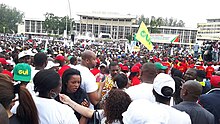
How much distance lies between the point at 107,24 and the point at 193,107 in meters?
87.4

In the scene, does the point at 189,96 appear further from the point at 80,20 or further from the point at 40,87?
the point at 80,20

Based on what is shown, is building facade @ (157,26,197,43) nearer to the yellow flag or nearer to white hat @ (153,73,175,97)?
the yellow flag

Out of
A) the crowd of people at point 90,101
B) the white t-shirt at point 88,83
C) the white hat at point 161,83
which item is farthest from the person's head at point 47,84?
the white t-shirt at point 88,83

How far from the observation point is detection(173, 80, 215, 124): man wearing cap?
3.20 m

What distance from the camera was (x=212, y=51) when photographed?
59.6 feet

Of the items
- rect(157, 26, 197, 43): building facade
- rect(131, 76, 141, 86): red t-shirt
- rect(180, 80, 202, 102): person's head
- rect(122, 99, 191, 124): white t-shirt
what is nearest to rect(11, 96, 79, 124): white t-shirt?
rect(122, 99, 191, 124): white t-shirt

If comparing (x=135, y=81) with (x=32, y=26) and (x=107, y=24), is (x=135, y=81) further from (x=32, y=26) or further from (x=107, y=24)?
(x=32, y=26)

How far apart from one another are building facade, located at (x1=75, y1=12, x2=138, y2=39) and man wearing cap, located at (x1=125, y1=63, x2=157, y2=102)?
84.8 metres

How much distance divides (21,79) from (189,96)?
6.33ft

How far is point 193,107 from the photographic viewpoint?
3.27 meters

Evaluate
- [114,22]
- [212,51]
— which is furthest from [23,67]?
[114,22]

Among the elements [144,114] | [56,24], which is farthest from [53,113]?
[56,24]

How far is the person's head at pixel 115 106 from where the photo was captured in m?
2.75

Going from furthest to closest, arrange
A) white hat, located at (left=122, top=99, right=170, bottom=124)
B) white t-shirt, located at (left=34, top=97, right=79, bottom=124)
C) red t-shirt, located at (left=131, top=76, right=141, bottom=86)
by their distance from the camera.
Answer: red t-shirt, located at (left=131, top=76, right=141, bottom=86), white t-shirt, located at (left=34, top=97, right=79, bottom=124), white hat, located at (left=122, top=99, right=170, bottom=124)
